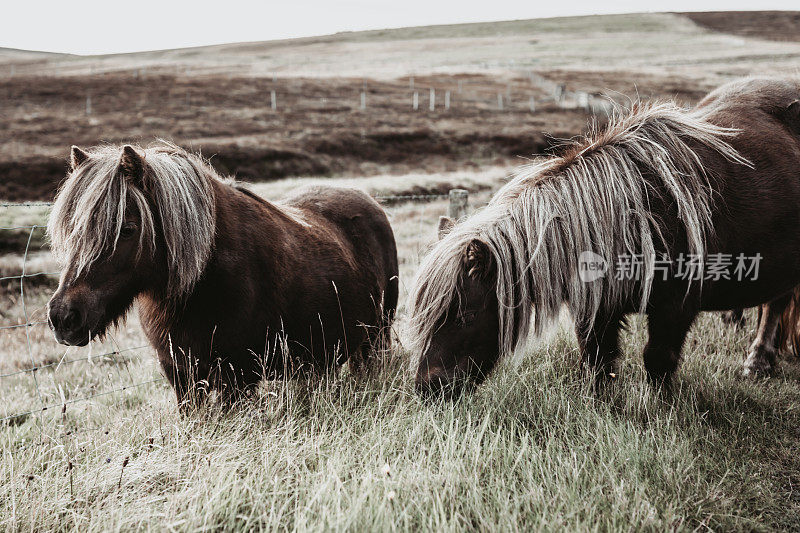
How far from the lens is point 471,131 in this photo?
108ft

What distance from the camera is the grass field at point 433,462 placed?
2438 mm

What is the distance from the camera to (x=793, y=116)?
4.30 meters

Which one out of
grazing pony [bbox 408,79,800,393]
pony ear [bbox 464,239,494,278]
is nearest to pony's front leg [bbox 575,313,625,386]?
grazing pony [bbox 408,79,800,393]

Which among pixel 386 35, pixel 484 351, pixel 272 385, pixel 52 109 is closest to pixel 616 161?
pixel 484 351

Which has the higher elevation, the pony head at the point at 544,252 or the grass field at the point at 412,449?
the pony head at the point at 544,252

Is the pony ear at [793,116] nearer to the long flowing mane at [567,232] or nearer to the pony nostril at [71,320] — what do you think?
the long flowing mane at [567,232]

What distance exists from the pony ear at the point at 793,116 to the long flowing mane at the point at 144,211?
4.42 metres

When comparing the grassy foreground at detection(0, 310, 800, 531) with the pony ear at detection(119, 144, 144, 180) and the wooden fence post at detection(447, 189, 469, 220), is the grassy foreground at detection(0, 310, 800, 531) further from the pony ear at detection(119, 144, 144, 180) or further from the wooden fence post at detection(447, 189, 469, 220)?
the wooden fence post at detection(447, 189, 469, 220)

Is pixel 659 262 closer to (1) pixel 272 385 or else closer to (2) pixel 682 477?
(2) pixel 682 477

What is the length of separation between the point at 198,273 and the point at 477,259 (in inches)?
61.9

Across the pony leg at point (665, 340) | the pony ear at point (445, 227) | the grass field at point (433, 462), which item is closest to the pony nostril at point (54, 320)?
the grass field at point (433, 462)

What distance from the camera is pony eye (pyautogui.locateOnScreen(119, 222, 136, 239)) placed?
2758 millimetres

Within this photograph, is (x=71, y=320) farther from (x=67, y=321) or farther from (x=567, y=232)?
(x=567, y=232)

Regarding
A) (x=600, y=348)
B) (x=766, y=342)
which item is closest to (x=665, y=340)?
(x=600, y=348)
